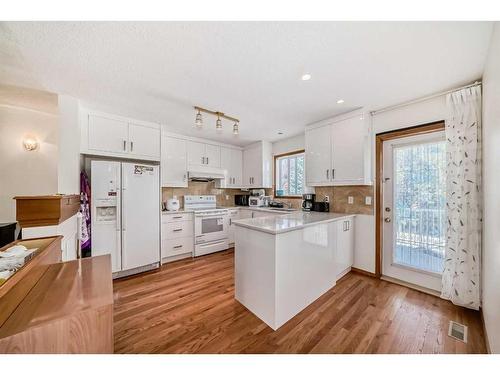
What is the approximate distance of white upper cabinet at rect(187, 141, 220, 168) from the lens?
3.88 meters

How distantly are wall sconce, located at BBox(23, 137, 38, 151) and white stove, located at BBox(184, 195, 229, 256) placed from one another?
7.66 feet

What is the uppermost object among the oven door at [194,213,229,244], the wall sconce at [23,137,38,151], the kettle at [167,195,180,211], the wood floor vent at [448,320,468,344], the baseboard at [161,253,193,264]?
the wall sconce at [23,137,38,151]

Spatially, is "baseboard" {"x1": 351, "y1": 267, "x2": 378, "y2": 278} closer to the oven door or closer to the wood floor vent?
the wood floor vent

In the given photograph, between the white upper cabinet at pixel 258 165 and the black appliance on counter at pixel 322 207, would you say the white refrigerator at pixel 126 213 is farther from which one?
the black appliance on counter at pixel 322 207

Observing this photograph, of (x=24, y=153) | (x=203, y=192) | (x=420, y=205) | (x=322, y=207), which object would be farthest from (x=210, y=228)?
(x=420, y=205)

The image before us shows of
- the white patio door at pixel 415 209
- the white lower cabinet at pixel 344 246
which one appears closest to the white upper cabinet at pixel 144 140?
the white lower cabinet at pixel 344 246

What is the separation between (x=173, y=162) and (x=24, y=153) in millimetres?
2062

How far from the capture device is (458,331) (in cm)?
166

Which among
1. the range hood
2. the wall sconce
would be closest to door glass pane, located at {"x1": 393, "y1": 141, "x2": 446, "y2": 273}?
the range hood

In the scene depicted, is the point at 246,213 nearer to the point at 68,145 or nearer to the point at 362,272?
the point at 362,272

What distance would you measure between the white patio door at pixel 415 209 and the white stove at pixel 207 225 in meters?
2.75

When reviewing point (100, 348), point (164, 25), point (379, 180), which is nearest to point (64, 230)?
point (100, 348)

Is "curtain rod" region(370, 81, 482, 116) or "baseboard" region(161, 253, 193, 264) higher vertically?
"curtain rod" region(370, 81, 482, 116)
